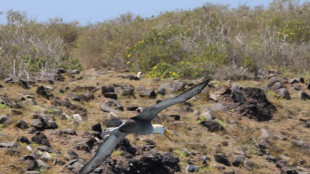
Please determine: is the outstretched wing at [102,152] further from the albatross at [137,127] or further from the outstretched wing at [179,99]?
the outstretched wing at [179,99]

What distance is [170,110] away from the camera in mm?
11266

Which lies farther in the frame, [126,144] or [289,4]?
[289,4]

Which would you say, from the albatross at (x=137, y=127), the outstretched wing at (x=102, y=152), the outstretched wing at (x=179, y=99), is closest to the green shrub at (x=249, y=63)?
the albatross at (x=137, y=127)

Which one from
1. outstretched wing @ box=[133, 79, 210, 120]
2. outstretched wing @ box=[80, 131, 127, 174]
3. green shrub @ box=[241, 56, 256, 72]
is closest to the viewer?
outstretched wing @ box=[133, 79, 210, 120]

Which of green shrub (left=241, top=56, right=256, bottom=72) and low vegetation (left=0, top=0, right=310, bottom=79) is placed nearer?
low vegetation (left=0, top=0, right=310, bottom=79)

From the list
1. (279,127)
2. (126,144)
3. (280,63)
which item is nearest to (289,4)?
(280,63)

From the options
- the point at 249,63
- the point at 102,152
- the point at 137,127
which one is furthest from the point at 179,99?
the point at 249,63

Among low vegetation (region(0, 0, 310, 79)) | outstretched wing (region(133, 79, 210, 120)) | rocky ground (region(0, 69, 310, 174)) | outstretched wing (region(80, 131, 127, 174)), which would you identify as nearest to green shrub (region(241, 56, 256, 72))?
low vegetation (region(0, 0, 310, 79))

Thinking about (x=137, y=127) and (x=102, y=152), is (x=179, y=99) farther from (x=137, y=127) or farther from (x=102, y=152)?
(x=102, y=152)

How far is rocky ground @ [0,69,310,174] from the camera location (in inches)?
308

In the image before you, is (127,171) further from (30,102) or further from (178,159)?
(30,102)

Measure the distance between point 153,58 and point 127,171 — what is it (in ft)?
27.2

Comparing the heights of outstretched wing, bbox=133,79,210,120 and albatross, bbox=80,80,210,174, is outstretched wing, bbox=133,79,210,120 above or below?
above

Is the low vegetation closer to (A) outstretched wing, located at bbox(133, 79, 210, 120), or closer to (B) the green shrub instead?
(B) the green shrub
